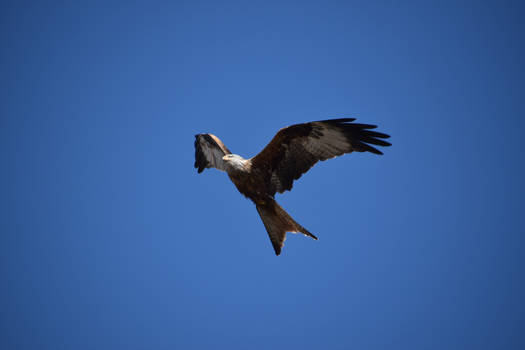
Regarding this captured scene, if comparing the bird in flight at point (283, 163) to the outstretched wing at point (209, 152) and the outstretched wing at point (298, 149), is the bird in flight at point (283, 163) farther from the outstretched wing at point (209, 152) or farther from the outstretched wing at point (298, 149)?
the outstretched wing at point (209, 152)

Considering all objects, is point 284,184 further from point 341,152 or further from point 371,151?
point 371,151

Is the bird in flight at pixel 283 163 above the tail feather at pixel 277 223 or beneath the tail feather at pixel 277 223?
above

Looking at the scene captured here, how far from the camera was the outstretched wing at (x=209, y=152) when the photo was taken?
5.93 m

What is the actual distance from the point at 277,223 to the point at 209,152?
2001 millimetres

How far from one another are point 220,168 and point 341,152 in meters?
2.17

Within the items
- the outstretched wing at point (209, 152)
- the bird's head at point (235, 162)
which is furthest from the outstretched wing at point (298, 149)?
the outstretched wing at point (209, 152)

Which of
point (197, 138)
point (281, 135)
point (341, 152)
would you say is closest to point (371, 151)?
point (341, 152)

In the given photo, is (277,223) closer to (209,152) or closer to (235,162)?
(235,162)

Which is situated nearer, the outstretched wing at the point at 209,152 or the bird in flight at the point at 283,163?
the bird in flight at the point at 283,163

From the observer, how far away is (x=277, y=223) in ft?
15.8

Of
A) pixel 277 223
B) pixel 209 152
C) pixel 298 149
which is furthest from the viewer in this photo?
pixel 209 152

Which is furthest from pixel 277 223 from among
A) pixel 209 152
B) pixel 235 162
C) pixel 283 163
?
pixel 209 152

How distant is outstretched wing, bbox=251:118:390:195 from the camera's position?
186 inches

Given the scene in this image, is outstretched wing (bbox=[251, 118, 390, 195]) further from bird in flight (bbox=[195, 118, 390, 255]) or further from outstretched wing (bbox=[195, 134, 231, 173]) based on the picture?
outstretched wing (bbox=[195, 134, 231, 173])
